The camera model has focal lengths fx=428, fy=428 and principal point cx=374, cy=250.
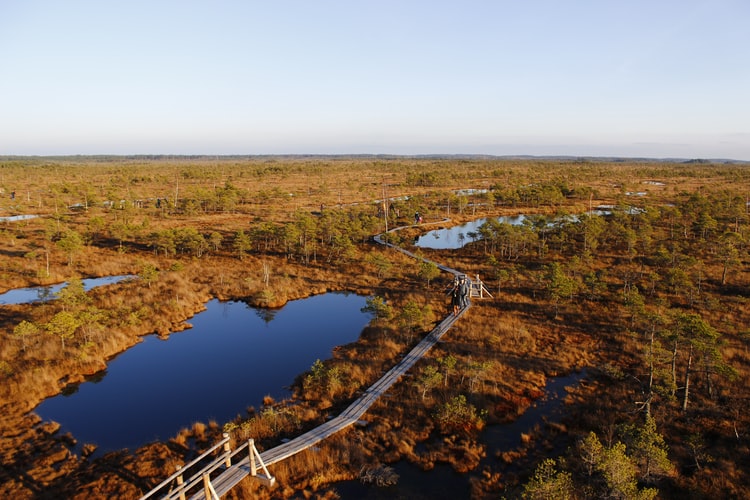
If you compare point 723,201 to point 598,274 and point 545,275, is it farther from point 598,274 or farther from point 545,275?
point 545,275

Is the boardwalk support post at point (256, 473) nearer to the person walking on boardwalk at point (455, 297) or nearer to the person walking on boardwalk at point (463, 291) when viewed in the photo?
the person walking on boardwalk at point (455, 297)

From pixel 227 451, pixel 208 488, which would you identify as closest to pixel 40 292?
pixel 227 451

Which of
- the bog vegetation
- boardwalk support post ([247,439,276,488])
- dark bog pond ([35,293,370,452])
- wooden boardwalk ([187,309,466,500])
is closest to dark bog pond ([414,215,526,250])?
the bog vegetation

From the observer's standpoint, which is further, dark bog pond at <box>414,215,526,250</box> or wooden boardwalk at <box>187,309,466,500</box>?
dark bog pond at <box>414,215,526,250</box>

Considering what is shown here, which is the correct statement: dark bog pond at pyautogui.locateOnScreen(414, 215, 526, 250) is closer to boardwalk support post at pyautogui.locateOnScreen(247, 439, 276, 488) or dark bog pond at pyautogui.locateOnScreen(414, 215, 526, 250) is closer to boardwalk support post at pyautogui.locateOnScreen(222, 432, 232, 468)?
boardwalk support post at pyautogui.locateOnScreen(247, 439, 276, 488)

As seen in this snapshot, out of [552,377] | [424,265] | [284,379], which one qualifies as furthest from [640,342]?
[284,379]

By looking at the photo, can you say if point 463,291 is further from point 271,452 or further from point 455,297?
point 271,452
